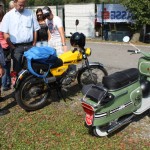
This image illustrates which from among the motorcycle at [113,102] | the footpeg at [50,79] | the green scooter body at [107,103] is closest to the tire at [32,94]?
the footpeg at [50,79]

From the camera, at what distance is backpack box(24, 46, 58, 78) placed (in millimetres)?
4293

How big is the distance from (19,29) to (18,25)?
0.07m

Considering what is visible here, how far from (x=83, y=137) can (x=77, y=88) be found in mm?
2009

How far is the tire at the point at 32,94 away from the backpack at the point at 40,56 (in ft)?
0.60

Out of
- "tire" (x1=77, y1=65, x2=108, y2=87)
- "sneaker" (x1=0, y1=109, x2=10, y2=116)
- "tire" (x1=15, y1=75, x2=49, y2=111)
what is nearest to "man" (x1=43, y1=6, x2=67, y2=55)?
"tire" (x1=77, y1=65, x2=108, y2=87)

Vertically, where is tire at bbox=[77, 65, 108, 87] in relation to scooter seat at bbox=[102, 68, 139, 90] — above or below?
below

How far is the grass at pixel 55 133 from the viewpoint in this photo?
3.62 m

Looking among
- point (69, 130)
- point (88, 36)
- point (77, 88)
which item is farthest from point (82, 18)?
point (69, 130)

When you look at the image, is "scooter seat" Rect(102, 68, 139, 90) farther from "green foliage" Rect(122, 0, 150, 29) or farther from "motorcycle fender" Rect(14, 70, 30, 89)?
"green foliage" Rect(122, 0, 150, 29)

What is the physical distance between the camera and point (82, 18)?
46.5 ft

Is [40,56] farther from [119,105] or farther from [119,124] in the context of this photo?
[119,124]

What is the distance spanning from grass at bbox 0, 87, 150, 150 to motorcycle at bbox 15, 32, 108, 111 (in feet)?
0.76

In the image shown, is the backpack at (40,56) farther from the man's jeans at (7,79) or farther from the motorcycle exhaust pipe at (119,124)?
the motorcycle exhaust pipe at (119,124)

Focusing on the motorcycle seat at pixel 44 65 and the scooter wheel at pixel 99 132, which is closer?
the scooter wheel at pixel 99 132
